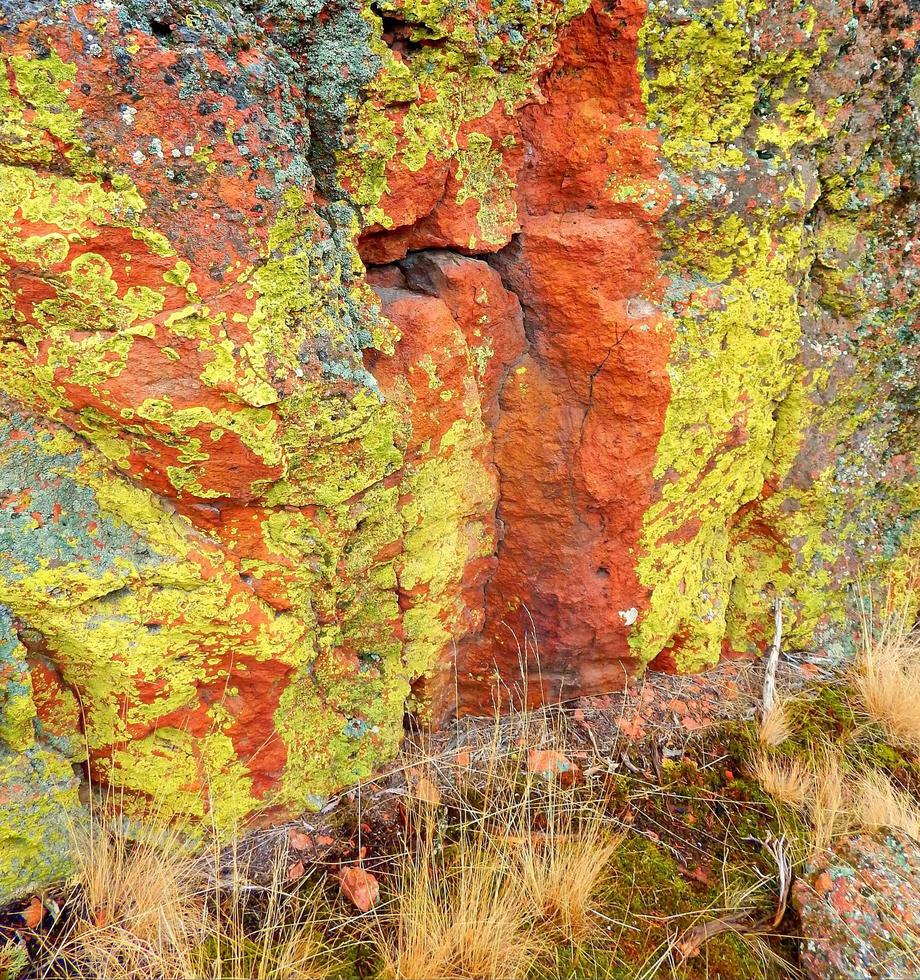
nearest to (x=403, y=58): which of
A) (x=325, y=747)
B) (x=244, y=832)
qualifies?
(x=325, y=747)

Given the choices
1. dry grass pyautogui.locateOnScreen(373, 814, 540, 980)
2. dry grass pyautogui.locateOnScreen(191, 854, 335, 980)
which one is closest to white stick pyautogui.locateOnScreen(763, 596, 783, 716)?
dry grass pyautogui.locateOnScreen(373, 814, 540, 980)

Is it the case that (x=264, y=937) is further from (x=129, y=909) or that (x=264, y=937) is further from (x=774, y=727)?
(x=774, y=727)

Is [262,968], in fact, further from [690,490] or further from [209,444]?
[690,490]

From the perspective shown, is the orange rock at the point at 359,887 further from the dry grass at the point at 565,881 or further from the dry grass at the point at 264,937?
the dry grass at the point at 565,881

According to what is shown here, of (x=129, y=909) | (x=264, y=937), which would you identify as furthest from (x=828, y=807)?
(x=129, y=909)

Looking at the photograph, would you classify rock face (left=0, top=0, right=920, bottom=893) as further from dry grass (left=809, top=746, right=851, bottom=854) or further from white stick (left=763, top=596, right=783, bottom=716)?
dry grass (left=809, top=746, right=851, bottom=854)

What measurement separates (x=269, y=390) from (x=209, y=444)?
19cm

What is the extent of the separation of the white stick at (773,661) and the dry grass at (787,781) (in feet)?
0.70

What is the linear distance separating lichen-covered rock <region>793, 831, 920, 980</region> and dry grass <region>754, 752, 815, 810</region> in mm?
181

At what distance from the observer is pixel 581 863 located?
6.40ft

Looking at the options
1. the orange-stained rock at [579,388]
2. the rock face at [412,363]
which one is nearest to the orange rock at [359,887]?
the rock face at [412,363]

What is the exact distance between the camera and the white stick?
8.50 ft

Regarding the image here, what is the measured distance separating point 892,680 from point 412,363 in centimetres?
210

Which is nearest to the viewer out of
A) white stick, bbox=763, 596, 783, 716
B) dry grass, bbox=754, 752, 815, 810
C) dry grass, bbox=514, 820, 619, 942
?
dry grass, bbox=514, 820, 619, 942
